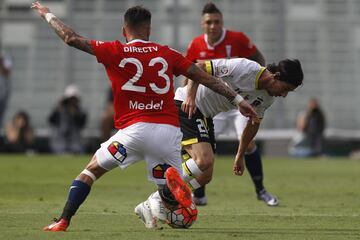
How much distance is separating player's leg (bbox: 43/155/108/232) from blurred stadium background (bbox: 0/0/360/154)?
1935 cm

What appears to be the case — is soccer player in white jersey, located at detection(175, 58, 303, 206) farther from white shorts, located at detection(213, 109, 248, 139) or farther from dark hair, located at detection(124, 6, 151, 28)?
white shorts, located at detection(213, 109, 248, 139)

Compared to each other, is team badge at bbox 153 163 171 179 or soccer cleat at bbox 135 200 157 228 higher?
team badge at bbox 153 163 171 179

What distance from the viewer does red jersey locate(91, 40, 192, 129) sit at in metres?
8.62

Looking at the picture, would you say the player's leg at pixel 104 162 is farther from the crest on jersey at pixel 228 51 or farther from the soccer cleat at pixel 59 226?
the crest on jersey at pixel 228 51

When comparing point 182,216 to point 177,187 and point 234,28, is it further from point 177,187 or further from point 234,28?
point 234,28

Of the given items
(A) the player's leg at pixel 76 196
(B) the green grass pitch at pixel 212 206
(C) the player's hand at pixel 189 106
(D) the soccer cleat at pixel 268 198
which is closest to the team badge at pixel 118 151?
(A) the player's leg at pixel 76 196

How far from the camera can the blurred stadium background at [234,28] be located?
28531mm

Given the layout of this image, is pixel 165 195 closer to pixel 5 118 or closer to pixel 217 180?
pixel 217 180

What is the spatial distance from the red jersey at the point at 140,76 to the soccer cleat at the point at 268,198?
390 centimetres

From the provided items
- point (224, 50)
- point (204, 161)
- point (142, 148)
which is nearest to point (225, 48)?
point (224, 50)

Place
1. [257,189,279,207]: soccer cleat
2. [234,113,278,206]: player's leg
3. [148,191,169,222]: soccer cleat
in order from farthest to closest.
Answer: [234,113,278,206]: player's leg, [257,189,279,207]: soccer cleat, [148,191,169,222]: soccer cleat

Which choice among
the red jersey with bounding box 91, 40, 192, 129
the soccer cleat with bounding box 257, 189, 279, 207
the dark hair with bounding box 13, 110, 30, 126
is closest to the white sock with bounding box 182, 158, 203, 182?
the red jersey with bounding box 91, 40, 192, 129

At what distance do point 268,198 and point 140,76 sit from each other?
4375 millimetres

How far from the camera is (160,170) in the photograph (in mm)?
8781
